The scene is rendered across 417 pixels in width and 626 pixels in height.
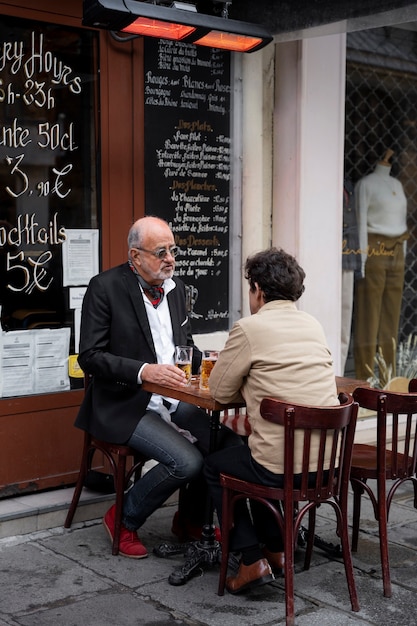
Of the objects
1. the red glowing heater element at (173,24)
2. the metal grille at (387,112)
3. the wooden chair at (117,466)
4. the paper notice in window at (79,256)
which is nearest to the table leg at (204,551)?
the wooden chair at (117,466)

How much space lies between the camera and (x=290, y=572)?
3.67 m

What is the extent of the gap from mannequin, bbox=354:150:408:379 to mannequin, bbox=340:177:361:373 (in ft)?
0.22

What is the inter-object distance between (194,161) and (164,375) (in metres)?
1.96

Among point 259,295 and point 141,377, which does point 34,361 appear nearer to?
point 141,377

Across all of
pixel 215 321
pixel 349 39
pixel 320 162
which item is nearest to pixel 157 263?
pixel 215 321

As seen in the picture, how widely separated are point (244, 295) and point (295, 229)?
0.57 meters

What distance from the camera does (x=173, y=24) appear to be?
461 centimetres

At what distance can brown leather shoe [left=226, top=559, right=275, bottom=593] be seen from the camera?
3939 mm

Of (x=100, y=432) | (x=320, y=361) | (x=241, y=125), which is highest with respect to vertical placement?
(x=241, y=125)

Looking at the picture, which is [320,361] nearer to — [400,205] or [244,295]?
[244,295]

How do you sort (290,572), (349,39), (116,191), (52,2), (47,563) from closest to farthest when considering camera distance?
(290,572) < (47,563) < (52,2) < (116,191) < (349,39)

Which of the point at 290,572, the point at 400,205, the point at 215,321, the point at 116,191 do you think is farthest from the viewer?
the point at 400,205

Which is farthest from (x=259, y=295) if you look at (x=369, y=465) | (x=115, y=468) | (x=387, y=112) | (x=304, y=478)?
(x=387, y=112)

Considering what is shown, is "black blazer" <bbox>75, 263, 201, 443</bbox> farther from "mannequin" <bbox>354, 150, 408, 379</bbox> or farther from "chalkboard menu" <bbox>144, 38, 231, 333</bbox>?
"mannequin" <bbox>354, 150, 408, 379</bbox>
